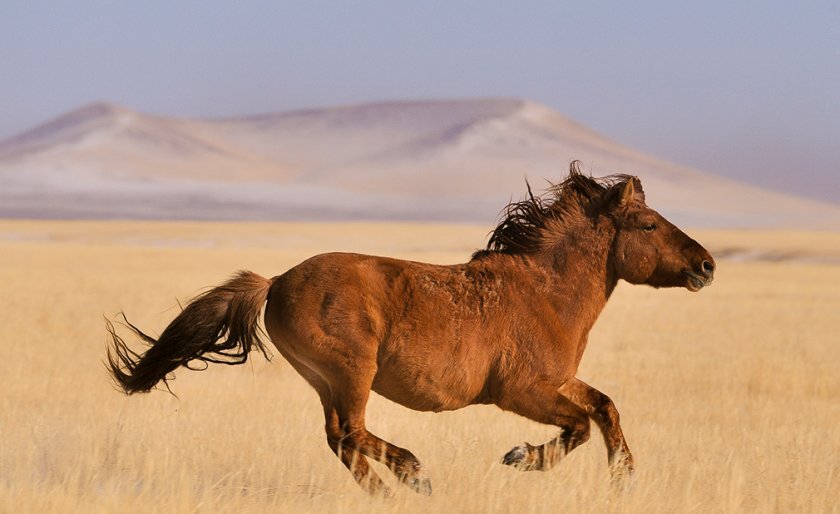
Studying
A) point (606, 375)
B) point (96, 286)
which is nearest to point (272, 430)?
point (606, 375)

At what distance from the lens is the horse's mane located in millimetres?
7367

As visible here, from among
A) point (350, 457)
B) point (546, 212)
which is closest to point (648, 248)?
point (546, 212)

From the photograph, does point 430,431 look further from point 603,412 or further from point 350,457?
point 350,457

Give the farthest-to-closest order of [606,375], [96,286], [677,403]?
[96,286] → [606,375] → [677,403]

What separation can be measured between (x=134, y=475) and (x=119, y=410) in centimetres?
296

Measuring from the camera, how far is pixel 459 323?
6625mm

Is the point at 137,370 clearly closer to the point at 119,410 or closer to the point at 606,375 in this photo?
the point at 119,410

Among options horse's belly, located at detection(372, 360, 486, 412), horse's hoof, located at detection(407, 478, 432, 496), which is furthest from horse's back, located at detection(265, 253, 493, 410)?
horse's hoof, located at detection(407, 478, 432, 496)

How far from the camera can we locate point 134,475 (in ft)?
22.8

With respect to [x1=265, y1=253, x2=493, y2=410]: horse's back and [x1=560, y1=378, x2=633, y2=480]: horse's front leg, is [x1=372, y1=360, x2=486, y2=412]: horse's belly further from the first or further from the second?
[x1=560, y1=378, x2=633, y2=480]: horse's front leg

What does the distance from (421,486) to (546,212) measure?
217 cm

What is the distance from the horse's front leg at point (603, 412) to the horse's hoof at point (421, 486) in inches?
44.0

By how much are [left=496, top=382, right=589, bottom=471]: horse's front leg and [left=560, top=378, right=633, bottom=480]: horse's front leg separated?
0.24m

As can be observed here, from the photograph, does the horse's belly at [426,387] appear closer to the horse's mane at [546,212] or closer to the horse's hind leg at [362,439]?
the horse's hind leg at [362,439]
